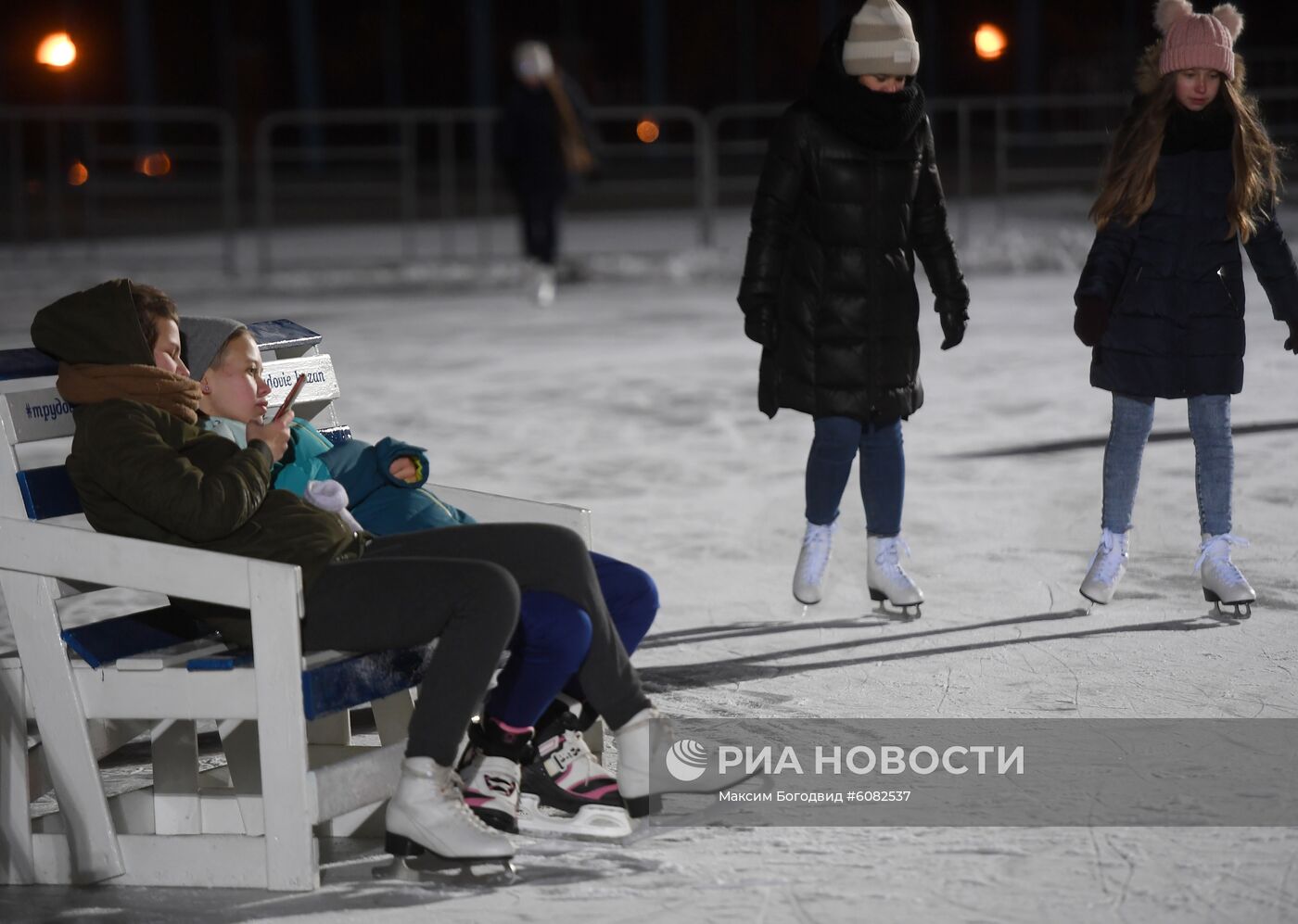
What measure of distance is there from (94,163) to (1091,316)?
1327 cm

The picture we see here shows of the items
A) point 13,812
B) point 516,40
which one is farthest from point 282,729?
point 516,40

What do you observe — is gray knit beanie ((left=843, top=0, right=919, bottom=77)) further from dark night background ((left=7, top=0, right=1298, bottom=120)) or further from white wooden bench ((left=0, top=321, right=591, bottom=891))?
dark night background ((left=7, top=0, right=1298, bottom=120))

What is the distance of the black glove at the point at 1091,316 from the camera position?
16.5 feet

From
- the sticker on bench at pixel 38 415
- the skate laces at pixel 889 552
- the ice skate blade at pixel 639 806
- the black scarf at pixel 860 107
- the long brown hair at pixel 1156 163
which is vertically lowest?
the ice skate blade at pixel 639 806

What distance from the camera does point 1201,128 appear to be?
4.98m

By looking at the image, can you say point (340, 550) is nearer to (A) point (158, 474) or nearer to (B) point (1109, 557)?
(A) point (158, 474)

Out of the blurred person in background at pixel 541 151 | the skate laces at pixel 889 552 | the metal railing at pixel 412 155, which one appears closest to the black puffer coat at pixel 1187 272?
the skate laces at pixel 889 552

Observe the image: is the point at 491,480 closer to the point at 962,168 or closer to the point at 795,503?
the point at 795,503

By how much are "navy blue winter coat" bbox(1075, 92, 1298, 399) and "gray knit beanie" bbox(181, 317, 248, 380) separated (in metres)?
2.34

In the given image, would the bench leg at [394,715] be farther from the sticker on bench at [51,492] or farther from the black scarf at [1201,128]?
the black scarf at [1201,128]

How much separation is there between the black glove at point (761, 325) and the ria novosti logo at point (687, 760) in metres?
1.41

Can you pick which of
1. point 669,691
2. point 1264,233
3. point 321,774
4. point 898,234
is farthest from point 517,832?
point 1264,233

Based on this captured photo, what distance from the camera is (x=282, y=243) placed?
17938mm

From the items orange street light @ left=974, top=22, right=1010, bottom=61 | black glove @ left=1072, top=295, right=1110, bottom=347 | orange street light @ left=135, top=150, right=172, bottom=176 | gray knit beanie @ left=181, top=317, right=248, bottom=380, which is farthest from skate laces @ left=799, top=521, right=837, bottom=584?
orange street light @ left=974, top=22, right=1010, bottom=61
